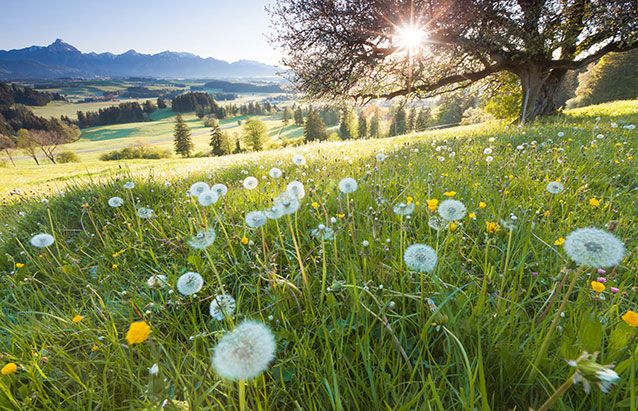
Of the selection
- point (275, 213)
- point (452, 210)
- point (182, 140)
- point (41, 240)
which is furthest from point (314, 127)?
point (452, 210)

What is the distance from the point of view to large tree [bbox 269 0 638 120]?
10.6m

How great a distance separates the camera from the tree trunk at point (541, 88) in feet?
41.4

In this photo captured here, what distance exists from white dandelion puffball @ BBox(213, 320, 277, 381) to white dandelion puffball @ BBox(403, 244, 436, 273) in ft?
2.54

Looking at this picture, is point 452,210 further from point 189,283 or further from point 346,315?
point 189,283

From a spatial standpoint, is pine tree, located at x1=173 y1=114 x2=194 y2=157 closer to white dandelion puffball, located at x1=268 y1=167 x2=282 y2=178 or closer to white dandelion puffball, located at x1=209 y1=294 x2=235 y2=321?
white dandelion puffball, located at x1=268 y1=167 x2=282 y2=178

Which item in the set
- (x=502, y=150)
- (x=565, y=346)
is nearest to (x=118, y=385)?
(x=565, y=346)

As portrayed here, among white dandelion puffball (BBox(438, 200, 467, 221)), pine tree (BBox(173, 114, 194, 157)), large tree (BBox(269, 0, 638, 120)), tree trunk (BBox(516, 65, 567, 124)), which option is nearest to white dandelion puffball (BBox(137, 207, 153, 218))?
white dandelion puffball (BBox(438, 200, 467, 221))

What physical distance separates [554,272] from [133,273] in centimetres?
289

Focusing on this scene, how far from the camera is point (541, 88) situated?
42.0ft

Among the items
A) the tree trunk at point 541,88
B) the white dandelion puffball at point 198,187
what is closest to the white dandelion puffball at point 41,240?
the white dandelion puffball at point 198,187

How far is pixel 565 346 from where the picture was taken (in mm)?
990

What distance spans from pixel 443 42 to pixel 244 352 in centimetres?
1342

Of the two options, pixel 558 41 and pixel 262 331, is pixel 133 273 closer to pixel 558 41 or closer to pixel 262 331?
pixel 262 331

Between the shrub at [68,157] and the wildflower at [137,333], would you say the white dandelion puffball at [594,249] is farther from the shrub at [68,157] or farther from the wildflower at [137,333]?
the shrub at [68,157]
